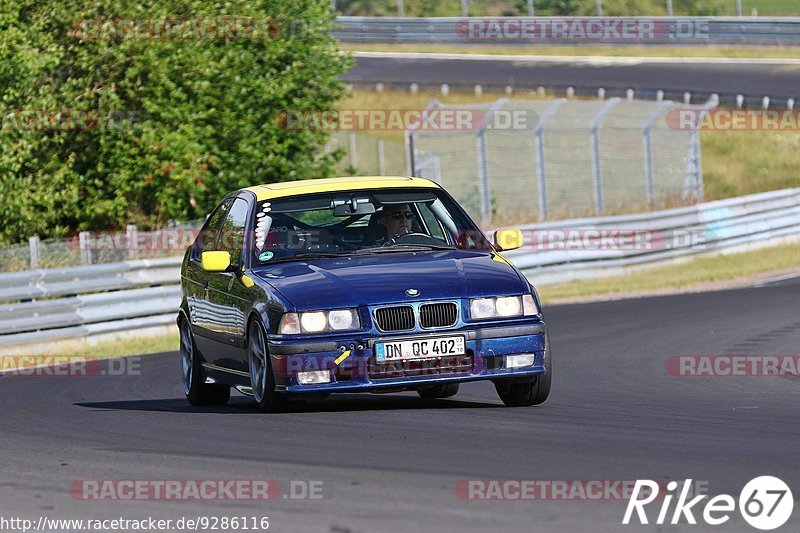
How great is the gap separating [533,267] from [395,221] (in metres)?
14.3

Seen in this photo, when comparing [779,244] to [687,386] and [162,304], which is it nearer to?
[162,304]

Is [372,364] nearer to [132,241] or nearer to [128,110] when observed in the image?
[132,241]

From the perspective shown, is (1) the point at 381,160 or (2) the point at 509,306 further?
(1) the point at 381,160

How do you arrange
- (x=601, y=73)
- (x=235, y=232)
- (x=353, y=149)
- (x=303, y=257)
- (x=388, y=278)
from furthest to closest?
(x=601, y=73), (x=353, y=149), (x=235, y=232), (x=303, y=257), (x=388, y=278)

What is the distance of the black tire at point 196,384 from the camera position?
11430 millimetres

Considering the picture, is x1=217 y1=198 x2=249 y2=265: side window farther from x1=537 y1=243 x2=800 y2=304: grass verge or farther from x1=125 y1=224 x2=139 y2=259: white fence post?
x1=537 y1=243 x2=800 y2=304: grass verge

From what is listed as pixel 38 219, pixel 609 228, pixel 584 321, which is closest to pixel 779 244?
pixel 609 228

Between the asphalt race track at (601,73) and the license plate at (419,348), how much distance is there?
120ft

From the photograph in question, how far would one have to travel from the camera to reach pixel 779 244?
29234mm

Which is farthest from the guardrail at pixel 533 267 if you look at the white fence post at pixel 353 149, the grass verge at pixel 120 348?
the white fence post at pixel 353 149

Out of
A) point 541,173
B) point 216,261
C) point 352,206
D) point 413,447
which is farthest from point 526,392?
point 541,173

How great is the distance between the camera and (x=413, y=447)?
774 centimetres

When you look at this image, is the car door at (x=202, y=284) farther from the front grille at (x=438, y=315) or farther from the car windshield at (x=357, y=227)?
the front grille at (x=438, y=315)

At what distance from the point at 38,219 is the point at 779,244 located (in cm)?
1375
